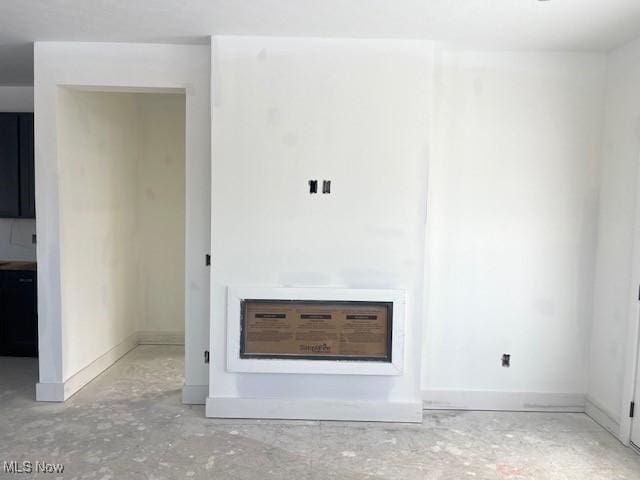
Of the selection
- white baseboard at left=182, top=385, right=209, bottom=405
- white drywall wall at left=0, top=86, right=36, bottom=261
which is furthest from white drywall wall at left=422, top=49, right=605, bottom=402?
white drywall wall at left=0, top=86, right=36, bottom=261

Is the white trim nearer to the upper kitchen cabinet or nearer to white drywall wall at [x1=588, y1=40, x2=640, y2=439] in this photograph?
white drywall wall at [x1=588, y1=40, x2=640, y2=439]

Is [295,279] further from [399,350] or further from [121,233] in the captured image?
[121,233]

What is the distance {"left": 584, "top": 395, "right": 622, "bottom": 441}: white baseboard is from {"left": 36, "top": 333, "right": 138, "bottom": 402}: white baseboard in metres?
3.84


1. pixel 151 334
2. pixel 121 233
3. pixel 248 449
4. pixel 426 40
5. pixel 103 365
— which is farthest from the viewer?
pixel 151 334

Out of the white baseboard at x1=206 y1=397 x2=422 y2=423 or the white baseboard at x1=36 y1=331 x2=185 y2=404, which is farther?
the white baseboard at x1=36 y1=331 x2=185 y2=404

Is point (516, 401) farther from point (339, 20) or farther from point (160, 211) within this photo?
point (160, 211)

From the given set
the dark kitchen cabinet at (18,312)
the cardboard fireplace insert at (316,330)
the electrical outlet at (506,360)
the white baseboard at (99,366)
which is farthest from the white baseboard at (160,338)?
the electrical outlet at (506,360)

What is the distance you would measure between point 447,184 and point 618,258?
1.24 metres

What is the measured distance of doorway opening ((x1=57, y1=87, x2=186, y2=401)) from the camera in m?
3.94

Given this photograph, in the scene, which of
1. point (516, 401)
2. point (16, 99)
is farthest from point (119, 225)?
point (516, 401)

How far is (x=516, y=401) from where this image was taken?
384cm

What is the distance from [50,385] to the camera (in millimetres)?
3805

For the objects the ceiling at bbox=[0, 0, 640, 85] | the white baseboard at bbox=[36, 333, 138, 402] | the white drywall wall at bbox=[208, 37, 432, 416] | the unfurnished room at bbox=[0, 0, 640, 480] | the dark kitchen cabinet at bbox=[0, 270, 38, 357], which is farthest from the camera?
the dark kitchen cabinet at bbox=[0, 270, 38, 357]

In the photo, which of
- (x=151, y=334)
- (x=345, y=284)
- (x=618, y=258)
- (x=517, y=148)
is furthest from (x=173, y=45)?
(x=618, y=258)
